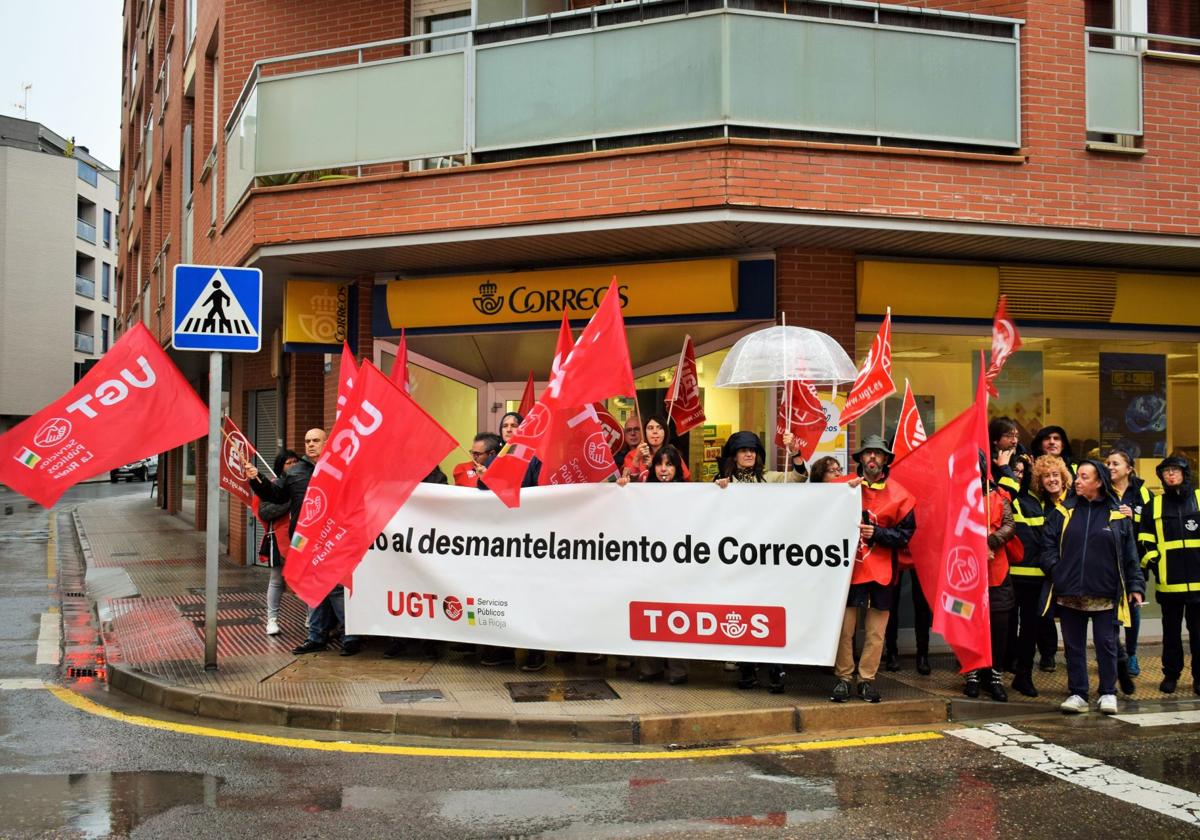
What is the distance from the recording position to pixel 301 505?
8.65 m

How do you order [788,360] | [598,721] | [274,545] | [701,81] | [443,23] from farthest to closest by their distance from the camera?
1. [443,23]
2. [274,545]
3. [701,81]
4. [788,360]
5. [598,721]

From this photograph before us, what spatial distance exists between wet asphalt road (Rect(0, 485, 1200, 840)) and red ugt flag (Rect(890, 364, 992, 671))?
667 mm

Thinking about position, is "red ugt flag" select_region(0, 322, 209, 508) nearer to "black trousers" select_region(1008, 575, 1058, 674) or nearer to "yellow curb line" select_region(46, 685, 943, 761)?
"yellow curb line" select_region(46, 685, 943, 761)

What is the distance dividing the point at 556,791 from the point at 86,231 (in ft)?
216

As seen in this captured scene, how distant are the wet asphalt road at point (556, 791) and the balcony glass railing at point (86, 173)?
207 ft

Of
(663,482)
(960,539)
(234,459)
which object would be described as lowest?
(960,539)

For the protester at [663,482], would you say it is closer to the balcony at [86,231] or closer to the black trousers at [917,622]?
the black trousers at [917,622]

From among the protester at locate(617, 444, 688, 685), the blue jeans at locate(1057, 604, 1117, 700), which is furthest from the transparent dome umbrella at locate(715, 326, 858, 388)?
the blue jeans at locate(1057, 604, 1117, 700)

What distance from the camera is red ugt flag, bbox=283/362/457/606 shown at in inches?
285

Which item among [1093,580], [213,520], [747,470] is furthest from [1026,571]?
[213,520]

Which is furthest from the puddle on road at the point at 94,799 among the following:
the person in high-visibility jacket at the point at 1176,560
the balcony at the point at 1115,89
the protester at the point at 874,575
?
the balcony at the point at 1115,89

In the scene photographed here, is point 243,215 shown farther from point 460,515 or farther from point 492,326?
point 460,515

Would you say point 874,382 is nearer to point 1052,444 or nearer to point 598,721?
point 1052,444

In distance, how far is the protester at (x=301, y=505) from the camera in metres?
8.61
